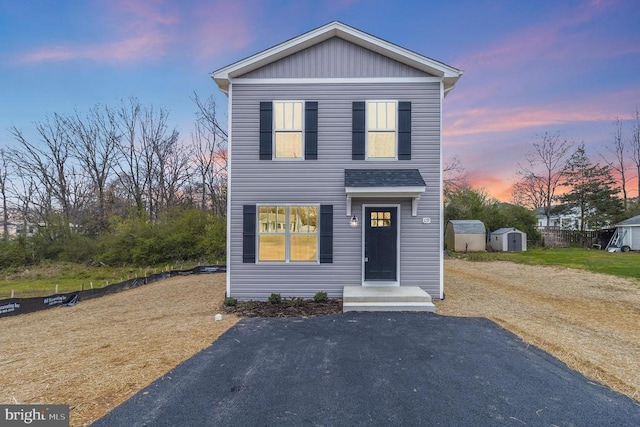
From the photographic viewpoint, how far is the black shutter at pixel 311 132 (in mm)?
7184

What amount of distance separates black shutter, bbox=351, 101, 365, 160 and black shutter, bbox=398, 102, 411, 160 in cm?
94

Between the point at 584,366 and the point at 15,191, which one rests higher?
the point at 15,191

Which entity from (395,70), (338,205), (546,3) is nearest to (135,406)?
(338,205)

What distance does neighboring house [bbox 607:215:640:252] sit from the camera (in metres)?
19.0

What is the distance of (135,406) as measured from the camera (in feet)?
9.15

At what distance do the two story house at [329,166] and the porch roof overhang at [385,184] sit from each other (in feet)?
0.33

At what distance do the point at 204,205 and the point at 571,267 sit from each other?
21.9 metres

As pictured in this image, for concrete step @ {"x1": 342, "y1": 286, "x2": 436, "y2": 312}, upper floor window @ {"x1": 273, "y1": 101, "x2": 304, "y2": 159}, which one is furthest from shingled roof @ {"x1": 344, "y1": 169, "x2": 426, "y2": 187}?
concrete step @ {"x1": 342, "y1": 286, "x2": 436, "y2": 312}

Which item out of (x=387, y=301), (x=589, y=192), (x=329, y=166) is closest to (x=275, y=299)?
(x=387, y=301)

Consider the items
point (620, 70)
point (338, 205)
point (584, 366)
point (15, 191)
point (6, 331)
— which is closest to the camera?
point (584, 366)

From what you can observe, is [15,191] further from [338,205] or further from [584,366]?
[584,366]

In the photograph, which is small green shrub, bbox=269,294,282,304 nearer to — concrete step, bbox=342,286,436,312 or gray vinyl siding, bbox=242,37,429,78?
concrete step, bbox=342,286,436,312

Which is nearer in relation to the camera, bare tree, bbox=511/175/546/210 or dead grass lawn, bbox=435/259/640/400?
dead grass lawn, bbox=435/259/640/400

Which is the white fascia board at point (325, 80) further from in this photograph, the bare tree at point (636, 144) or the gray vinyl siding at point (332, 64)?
the bare tree at point (636, 144)
